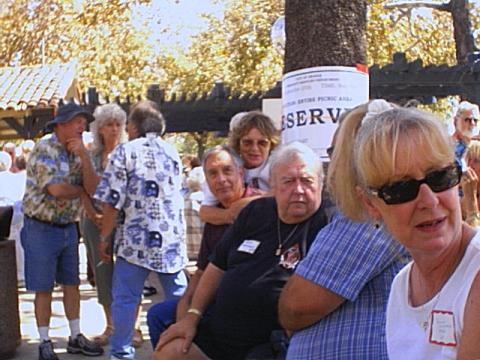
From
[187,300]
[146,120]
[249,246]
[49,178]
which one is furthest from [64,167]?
[249,246]

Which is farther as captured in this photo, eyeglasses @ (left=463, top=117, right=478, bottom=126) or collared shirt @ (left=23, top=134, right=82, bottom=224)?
eyeglasses @ (left=463, top=117, right=478, bottom=126)

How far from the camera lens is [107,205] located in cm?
559

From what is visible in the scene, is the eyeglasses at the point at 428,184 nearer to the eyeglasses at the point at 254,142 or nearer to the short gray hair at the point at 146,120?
the eyeglasses at the point at 254,142

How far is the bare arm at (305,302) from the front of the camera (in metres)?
3.05

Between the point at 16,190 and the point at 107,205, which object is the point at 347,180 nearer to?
the point at 107,205

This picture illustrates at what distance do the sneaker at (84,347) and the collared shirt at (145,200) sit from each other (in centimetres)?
106

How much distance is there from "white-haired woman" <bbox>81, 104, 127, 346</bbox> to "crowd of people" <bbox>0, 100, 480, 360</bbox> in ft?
0.04

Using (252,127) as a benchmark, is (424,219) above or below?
below

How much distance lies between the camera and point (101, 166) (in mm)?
6445

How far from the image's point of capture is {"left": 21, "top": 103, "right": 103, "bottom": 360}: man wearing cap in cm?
599

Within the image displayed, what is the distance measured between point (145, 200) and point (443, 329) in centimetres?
371

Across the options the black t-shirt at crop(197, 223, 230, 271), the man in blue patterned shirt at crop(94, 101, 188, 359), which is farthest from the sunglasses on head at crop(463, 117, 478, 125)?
the black t-shirt at crop(197, 223, 230, 271)

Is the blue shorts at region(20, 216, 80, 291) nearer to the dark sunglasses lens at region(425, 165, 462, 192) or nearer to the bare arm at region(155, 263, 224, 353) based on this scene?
the bare arm at region(155, 263, 224, 353)

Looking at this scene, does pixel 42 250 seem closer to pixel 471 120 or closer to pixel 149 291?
pixel 149 291
